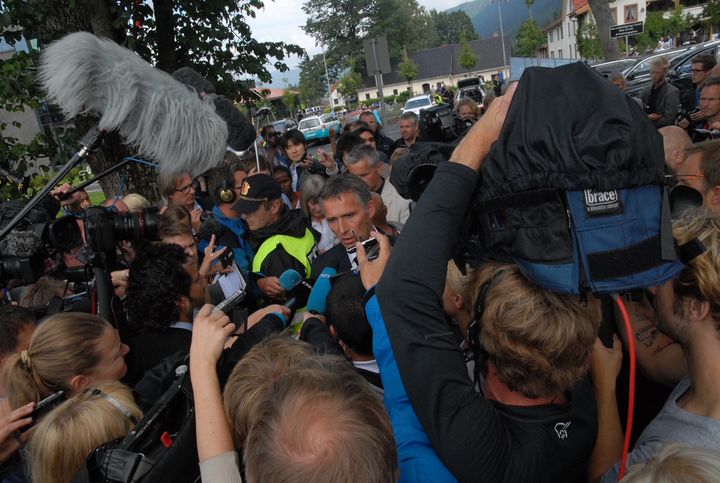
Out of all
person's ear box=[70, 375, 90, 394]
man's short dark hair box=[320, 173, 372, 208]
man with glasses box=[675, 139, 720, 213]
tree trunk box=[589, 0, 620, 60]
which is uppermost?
tree trunk box=[589, 0, 620, 60]

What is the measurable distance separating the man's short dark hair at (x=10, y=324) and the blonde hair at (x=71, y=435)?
1.09 meters

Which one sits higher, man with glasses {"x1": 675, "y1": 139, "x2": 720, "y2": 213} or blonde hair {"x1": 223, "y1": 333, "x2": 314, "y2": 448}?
man with glasses {"x1": 675, "y1": 139, "x2": 720, "y2": 213}

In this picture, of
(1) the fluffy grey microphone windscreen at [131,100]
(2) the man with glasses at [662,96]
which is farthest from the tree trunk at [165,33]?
(2) the man with glasses at [662,96]

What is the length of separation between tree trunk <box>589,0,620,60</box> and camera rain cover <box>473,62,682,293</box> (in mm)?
15217

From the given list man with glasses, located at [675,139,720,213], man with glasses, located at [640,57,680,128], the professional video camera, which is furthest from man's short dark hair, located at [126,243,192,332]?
man with glasses, located at [640,57,680,128]

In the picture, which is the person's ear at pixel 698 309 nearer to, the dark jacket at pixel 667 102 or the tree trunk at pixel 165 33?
the tree trunk at pixel 165 33

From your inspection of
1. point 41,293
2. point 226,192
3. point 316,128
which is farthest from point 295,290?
point 316,128

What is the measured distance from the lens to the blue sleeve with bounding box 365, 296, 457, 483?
4.11 ft

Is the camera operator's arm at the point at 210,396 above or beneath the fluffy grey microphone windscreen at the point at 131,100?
beneath

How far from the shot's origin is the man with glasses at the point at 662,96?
734 cm

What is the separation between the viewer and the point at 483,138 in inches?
46.5

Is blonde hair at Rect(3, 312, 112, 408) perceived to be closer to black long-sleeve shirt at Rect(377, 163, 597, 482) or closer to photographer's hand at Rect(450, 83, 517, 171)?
black long-sleeve shirt at Rect(377, 163, 597, 482)

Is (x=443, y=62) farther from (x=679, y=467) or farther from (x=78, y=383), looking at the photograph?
(x=679, y=467)

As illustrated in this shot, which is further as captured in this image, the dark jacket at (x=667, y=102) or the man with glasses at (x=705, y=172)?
the dark jacket at (x=667, y=102)
